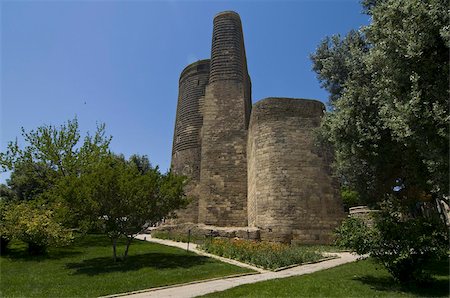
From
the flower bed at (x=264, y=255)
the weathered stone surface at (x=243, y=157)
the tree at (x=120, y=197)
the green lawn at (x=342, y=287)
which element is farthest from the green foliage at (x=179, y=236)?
the green lawn at (x=342, y=287)

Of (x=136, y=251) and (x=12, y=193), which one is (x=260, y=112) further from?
(x=12, y=193)

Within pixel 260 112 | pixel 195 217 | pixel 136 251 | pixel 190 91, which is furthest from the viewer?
pixel 190 91

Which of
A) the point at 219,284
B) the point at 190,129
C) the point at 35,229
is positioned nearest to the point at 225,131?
the point at 190,129

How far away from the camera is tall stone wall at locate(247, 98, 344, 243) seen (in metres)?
20.6

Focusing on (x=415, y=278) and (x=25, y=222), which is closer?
(x=415, y=278)

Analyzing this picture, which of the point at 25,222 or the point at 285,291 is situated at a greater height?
the point at 25,222

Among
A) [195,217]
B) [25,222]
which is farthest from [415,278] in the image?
[195,217]

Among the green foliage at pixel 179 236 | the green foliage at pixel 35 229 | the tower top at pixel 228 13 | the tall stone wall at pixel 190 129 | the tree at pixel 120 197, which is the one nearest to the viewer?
the tree at pixel 120 197

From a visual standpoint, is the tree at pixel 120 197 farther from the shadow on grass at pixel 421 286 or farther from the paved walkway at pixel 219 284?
the shadow on grass at pixel 421 286

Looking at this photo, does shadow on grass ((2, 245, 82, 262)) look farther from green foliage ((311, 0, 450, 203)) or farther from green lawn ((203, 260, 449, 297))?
green foliage ((311, 0, 450, 203))

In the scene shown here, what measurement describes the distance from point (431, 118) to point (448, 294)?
12.8 ft

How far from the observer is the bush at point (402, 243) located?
8.96 m

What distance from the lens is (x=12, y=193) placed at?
40.3 meters

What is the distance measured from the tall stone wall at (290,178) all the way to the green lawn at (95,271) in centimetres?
596
